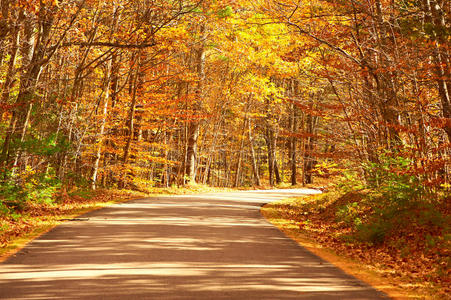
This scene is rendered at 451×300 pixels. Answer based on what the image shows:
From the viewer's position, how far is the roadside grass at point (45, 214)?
9164 millimetres

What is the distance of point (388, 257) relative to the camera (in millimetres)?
9078

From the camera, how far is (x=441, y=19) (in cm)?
1017

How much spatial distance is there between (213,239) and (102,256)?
275cm

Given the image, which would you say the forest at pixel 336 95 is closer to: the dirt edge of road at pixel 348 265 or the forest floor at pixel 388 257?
the forest floor at pixel 388 257

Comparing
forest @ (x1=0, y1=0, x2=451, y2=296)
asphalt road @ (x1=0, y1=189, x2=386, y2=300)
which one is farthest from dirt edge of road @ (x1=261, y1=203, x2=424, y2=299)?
forest @ (x1=0, y1=0, x2=451, y2=296)

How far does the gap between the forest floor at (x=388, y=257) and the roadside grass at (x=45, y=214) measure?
5885 millimetres

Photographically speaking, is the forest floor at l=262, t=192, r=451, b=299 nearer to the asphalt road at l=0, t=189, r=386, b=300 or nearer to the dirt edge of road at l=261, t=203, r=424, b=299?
the dirt edge of road at l=261, t=203, r=424, b=299

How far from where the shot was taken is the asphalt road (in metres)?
5.62

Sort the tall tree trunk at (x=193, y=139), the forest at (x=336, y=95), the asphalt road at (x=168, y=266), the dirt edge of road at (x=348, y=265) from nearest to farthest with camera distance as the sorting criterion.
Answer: the asphalt road at (x=168, y=266) < the dirt edge of road at (x=348, y=265) < the forest at (x=336, y=95) < the tall tree trunk at (x=193, y=139)

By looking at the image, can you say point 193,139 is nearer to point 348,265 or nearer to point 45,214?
point 45,214

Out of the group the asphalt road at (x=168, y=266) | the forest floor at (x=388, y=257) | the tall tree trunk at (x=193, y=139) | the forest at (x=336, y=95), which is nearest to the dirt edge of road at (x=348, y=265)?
the forest floor at (x=388, y=257)

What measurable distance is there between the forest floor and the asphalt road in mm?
499

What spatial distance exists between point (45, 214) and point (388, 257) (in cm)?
946

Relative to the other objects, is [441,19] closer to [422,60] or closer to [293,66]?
[422,60]
